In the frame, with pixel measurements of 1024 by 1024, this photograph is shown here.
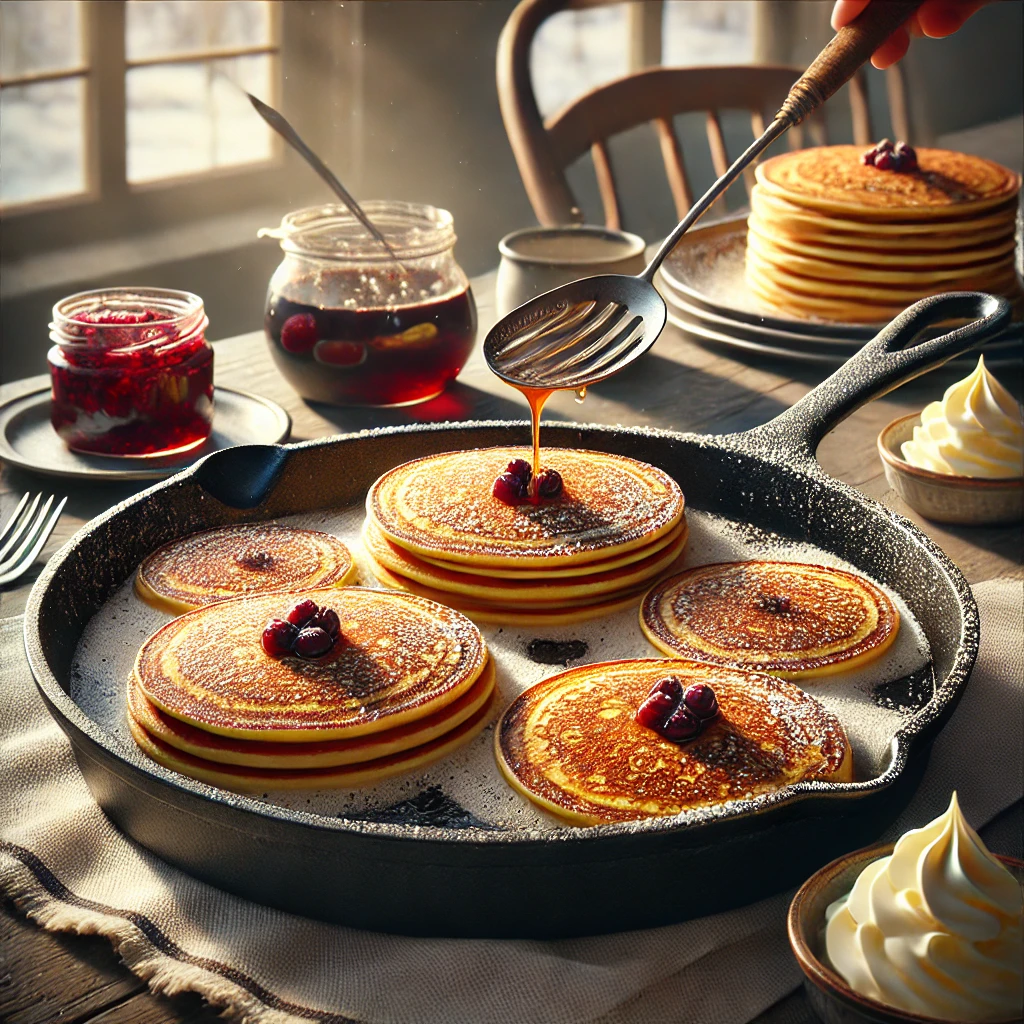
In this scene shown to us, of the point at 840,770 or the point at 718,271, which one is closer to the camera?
the point at 840,770

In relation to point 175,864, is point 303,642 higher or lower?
higher

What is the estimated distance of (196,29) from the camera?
5219 millimetres

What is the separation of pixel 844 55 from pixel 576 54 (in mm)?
5838

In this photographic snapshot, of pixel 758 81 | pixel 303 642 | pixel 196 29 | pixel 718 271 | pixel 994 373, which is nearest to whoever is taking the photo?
pixel 303 642

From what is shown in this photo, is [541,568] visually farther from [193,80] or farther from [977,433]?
[193,80]

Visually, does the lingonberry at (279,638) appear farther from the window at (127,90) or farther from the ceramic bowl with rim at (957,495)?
the window at (127,90)

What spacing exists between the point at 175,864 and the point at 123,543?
1.90 feet

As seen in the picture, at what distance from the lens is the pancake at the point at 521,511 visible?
5.08ft

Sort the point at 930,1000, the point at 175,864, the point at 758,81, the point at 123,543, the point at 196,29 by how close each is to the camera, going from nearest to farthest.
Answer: the point at 930,1000 < the point at 175,864 < the point at 123,543 < the point at 758,81 < the point at 196,29

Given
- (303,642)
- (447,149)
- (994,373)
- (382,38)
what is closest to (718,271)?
(994,373)

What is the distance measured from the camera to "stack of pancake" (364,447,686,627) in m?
1.54

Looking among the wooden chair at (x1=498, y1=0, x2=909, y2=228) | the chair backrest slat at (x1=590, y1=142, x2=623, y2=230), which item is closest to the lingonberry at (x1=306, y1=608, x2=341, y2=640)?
the wooden chair at (x1=498, y1=0, x2=909, y2=228)

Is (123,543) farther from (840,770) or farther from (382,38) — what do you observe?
(382,38)

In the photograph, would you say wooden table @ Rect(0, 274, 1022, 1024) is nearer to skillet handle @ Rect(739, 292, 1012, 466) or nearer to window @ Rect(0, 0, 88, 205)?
skillet handle @ Rect(739, 292, 1012, 466)
